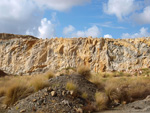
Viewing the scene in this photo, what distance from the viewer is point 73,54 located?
A: 1046 inches

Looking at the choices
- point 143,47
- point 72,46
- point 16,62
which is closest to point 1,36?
point 16,62

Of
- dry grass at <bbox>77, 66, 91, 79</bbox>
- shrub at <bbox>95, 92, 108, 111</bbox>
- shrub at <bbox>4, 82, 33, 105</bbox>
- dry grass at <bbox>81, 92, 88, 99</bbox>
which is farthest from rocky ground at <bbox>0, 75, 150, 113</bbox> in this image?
dry grass at <bbox>77, 66, 91, 79</bbox>

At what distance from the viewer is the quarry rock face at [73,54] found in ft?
78.7

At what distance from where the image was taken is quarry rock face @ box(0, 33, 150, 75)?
24000mm

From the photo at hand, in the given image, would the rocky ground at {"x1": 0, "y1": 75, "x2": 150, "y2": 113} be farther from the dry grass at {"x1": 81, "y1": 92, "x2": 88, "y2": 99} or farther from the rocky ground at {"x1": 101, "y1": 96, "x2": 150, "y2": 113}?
the dry grass at {"x1": 81, "y1": 92, "x2": 88, "y2": 99}

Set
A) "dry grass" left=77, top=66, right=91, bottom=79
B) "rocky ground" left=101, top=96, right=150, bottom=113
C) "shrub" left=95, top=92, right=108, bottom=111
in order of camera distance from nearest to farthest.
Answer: "rocky ground" left=101, top=96, right=150, bottom=113
"shrub" left=95, top=92, right=108, bottom=111
"dry grass" left=77, top=66, right=91, bottom=79

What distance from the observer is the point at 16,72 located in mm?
28391

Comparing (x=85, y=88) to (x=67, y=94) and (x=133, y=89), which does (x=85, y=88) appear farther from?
(x=133, y=89)

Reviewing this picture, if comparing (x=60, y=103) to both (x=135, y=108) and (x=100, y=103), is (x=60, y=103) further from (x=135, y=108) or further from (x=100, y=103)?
(x=135, y=108)

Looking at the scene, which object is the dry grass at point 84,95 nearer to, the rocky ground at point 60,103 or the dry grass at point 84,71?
the rocky ground at point 60,103

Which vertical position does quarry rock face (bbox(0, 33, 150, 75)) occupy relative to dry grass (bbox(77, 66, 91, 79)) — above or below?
above

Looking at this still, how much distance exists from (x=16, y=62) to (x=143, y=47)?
60.6ft

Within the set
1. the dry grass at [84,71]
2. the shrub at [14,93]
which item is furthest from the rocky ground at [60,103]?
the dry grass at [84,71]

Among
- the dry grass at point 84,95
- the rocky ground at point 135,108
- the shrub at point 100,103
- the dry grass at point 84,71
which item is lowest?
the rocky ground at point 135,108
